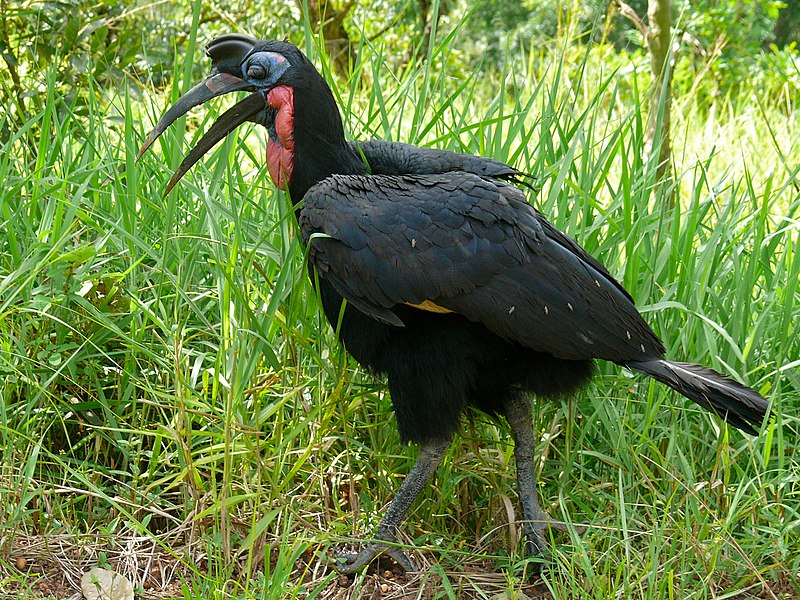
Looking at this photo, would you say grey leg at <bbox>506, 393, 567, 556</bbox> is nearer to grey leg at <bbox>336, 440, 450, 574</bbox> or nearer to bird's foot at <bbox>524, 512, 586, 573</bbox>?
bird's foot at <bbox>524, 512, 586, 573</bbox>

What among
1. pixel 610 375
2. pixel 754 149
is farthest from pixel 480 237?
pixel 754 149

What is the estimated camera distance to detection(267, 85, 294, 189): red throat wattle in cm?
226

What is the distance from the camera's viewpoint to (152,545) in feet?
7.13

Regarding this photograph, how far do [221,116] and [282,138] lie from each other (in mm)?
166

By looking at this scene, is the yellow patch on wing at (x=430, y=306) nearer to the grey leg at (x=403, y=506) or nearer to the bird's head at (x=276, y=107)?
the grey leg at (x=403, y=506)

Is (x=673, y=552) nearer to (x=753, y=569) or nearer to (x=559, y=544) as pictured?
(x=753, y=569)

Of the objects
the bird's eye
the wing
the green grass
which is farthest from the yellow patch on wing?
the bird's eye

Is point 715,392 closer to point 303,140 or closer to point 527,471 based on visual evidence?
point 527,471

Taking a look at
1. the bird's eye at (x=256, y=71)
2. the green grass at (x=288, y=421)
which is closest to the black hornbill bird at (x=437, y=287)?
the bird's eye at (x=256, y=71)

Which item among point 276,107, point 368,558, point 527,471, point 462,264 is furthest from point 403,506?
point 276,107

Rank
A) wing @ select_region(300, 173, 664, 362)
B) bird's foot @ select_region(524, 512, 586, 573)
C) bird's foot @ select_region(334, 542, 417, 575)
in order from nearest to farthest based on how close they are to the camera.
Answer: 1. wing @ select_region(300, 173, 664, 362)
2. bird's foot @ select_region(334, 542, 417, 575)
3. bird's foot @ select_region(524, 512, 586, 573)

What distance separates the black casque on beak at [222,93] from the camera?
2273mm

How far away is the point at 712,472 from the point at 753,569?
0.32 m

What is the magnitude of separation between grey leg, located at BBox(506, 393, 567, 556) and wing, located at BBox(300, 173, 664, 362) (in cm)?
26
